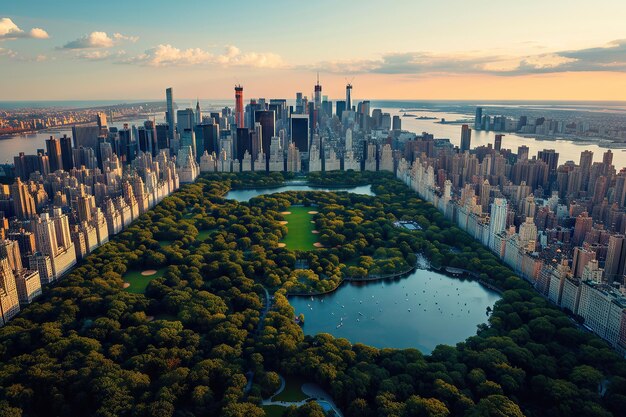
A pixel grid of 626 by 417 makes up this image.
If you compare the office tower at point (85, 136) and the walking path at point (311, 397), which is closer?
the walking path at point (311, 397)

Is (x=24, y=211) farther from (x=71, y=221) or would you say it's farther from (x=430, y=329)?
(x=430, y=329)

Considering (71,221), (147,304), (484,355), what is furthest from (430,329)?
(71,221)

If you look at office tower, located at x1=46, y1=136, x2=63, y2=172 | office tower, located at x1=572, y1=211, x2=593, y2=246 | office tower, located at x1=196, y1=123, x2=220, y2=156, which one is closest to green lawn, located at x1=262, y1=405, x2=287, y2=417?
office tower, located at x1=572, y1=211, x2=593, y2=246

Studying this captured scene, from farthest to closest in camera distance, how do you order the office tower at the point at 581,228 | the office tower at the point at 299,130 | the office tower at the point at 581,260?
the office tower at the point at 299,130
the office tower at the point at 581,228
the office tower at the point at 581,260

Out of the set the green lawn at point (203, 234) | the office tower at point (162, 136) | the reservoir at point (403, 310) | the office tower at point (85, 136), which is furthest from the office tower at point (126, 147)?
the reservoir at point (403, 310)

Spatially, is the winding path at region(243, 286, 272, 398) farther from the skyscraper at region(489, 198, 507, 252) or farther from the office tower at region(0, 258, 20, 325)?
the skyscraper at region(489, 198, 507, 252)

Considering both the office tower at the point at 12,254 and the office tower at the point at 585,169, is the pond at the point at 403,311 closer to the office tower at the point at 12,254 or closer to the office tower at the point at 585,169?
the office tower at the point at 12,254
